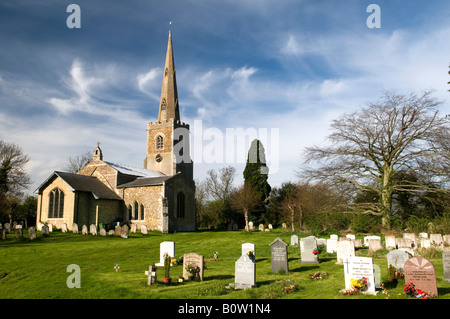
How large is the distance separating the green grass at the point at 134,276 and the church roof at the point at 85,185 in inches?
408

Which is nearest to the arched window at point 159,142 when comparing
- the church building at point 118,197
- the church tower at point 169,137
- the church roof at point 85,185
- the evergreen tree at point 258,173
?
the church tower at point 169,137

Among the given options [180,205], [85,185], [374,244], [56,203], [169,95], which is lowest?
[374,244]

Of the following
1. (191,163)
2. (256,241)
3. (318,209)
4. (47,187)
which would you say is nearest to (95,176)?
(47,187)

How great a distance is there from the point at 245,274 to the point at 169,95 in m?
36.6

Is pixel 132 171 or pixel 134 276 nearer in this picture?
pixel 134 276

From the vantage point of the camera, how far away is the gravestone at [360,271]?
8.66 metres

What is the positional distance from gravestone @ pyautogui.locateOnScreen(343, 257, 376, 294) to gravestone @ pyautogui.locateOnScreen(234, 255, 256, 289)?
2.54 meters

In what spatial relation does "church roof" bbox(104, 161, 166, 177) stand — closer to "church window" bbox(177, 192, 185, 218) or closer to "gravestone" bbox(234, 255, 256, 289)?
"church window" bbox(177, 192, 185, 218)

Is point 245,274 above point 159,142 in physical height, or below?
below

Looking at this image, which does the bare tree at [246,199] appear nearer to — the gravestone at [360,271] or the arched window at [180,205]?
the arched window at [180,205]

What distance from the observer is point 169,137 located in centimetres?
4153

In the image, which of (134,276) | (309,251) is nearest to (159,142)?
(309,251)

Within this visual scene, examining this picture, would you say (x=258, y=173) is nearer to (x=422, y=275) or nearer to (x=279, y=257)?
(x=279, y=257)
